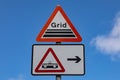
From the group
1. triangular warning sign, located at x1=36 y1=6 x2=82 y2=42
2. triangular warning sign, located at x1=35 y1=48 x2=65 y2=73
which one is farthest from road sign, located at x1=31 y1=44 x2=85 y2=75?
triangular warning sign, located at x1=36 y1=6 x2=82 y2=42

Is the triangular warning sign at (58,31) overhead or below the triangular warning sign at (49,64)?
overhead

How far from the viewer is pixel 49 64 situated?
4211 mm

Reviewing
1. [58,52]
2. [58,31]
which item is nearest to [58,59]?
[58,52]

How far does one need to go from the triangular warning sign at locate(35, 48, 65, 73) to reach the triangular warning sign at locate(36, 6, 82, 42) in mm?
239

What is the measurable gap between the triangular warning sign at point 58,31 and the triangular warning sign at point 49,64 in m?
0.24

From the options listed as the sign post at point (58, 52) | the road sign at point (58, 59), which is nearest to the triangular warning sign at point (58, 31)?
the sign post at point (58, 52)

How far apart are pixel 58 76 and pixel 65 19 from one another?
3.07 ft

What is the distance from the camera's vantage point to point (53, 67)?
13.7 ft

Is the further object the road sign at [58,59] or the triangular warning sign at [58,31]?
the triangular warning sign at [58,31]

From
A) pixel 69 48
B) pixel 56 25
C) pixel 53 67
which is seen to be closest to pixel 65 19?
pixel 56 25

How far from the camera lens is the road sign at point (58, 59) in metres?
4.14

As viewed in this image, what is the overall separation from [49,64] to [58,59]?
150 millimetres

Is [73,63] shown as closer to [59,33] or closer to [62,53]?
[62,53]

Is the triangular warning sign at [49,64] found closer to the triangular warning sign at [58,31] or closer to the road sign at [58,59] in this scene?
the road sign at [58,59]
